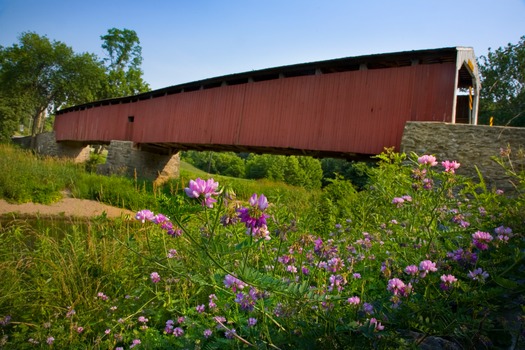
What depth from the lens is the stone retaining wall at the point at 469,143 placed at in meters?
7.22

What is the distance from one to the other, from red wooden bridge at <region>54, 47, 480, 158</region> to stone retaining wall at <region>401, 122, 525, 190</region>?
0.53 metres

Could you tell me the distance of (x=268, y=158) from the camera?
40.5 meters

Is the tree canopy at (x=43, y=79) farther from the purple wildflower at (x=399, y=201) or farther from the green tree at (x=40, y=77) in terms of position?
the purple wildflower at (x=399, y=201)

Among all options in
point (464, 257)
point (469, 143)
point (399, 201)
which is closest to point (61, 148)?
point (469, 143)

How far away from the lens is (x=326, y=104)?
402 inches

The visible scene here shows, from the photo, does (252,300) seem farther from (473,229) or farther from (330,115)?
(330,115)

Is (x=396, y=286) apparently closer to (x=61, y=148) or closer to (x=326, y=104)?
(x=326, y=104)

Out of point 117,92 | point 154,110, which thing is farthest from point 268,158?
point 154,110

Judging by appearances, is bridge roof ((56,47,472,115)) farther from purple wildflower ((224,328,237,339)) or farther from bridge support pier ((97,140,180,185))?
purple wildflower ((224,328,237,339))

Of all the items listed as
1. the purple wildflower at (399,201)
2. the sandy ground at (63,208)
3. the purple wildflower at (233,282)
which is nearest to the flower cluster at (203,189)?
the purple wildflower at (233,282)

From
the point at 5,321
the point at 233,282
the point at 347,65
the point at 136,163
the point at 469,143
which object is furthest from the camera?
the point at 136,163

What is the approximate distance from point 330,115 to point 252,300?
9323 millimetres

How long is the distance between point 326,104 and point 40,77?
28.5m

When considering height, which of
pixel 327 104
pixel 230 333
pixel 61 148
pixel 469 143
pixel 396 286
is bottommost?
pixel 230 333
